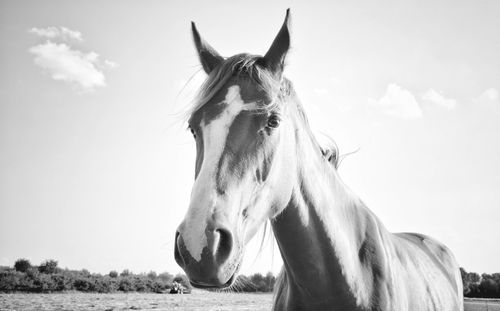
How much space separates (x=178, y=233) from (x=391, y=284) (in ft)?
6.18

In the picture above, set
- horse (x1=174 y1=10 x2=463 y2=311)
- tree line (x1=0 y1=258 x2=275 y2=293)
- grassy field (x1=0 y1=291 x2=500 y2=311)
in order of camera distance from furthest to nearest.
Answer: tree line (x1=0 y1=258 x2=275 y2=293) < grassy field (x1=0 y1=291 x2=500 y2=311) < horse (x1=174 y1=10 x2=463 y2=311)

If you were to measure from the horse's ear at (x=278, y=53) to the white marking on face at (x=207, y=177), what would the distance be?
1.30 ft

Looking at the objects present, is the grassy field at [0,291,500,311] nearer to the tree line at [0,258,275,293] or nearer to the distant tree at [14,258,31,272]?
the tree line at [0,258,275,293]

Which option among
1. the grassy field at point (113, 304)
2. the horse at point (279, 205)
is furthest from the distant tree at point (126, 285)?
the horse at point (279, 205)

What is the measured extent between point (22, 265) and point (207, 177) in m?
51.8

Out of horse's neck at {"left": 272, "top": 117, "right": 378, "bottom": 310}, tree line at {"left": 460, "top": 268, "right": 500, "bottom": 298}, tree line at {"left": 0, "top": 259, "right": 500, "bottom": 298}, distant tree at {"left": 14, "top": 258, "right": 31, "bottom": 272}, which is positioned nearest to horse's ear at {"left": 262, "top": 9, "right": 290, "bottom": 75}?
horse's neck at {"left": 272, "top": 117, "right": 378, "bottom": 310}

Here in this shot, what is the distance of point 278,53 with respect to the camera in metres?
2.48

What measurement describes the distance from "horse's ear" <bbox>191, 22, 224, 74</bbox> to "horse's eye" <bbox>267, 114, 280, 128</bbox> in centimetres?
87

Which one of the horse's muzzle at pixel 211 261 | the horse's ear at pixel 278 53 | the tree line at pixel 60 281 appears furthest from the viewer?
the tree line at pixel 60 281

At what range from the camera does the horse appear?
5.68 ft

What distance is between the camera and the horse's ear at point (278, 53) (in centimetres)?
243

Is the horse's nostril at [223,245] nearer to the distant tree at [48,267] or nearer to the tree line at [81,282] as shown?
the tree line at [81,282]

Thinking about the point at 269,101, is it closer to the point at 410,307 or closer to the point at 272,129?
the point at 272,129

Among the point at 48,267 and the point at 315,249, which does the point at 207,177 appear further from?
the point at 48,267
